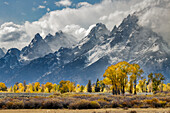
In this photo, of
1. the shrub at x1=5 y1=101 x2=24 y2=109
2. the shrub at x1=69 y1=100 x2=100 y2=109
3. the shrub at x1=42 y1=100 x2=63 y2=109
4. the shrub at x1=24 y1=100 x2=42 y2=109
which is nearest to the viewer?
the shrub at x1=69 y1=100 x2=100 y2=109

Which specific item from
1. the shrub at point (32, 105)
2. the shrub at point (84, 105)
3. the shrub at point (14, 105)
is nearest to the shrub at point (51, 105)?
the shrub at point (32, 105)

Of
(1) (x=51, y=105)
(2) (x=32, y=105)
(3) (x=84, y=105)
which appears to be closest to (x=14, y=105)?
(2) (x=32, y=105)

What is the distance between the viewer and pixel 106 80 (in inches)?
2938

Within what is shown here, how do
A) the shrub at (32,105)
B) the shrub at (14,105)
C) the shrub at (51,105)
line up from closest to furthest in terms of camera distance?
the shrub at (14,105) → the shrub at (51,105) → the shrub at (32,105)

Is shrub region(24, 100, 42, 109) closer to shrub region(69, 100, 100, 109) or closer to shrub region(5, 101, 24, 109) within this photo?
shrub region(5, 101, 24, 109)

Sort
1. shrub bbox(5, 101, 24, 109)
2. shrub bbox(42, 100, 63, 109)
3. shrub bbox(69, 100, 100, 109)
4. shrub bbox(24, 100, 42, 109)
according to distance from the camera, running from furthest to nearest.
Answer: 1. shrub bbox(24, 100, 42, 109)
2. shrub bbox(42, 100, 63, 109)
3. shrub bbox(5, 101, 24, 109)
4. shrub bbox(69, 100, 100, 109)

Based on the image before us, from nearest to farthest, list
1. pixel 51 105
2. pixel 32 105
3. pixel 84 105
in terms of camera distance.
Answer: pixel 84 105 < pixel 51 105 < pixel 32 105

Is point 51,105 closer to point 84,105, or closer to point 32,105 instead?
point 32,105

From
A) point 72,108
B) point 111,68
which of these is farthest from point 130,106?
point 111,68

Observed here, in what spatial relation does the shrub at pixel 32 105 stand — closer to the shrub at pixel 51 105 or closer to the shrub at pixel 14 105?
the shrub at pixel 14 105

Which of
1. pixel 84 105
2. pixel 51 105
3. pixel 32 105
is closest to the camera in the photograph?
pixel 84 105

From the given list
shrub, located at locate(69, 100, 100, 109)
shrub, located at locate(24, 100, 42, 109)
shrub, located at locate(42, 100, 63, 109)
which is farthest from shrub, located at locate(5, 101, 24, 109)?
shrub, located at locate(69, 100, 100, 109)

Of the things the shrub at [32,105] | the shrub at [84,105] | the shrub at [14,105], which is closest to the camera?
the shrub at [84,105]

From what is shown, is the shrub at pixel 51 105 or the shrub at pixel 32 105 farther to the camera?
the shrub at pixel 32 105
